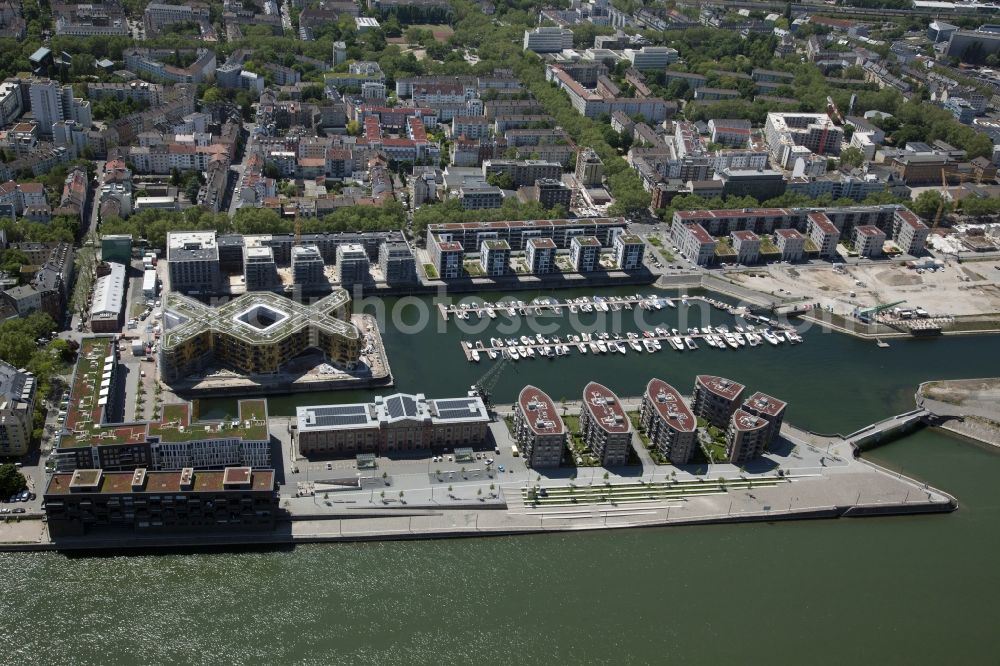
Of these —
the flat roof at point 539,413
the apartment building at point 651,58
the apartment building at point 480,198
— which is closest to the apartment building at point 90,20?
the apartment building at point 480,198


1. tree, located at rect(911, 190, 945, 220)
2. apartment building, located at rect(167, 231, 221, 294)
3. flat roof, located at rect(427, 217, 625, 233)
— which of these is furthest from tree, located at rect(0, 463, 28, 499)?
tree, located at rect(911, 190, 945, 220)

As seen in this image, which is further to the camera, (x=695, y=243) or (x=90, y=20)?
(x=90, y=20)

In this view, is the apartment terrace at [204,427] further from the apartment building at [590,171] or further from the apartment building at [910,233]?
the apartment building at [910,233]

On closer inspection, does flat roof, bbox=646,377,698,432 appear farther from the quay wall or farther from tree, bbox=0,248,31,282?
tree, bbox=0,248,31,282

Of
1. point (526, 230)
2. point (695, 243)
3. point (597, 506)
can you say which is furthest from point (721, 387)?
point (526, 230)

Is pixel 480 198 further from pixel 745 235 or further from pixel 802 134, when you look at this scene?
pixel 802 134

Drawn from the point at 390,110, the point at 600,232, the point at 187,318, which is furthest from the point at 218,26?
the point at 187,318
